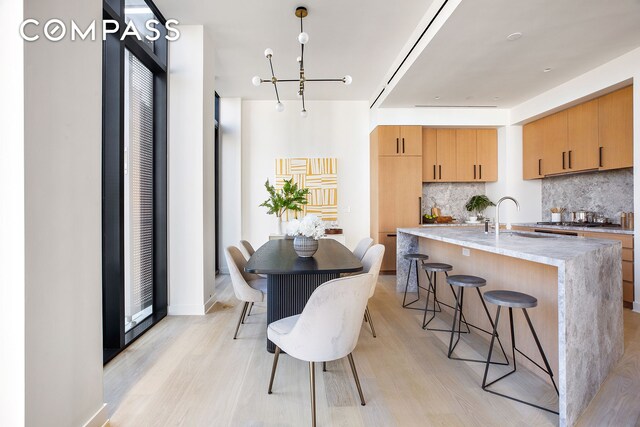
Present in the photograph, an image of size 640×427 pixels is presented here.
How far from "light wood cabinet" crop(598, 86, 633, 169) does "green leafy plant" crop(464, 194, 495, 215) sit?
1.80m

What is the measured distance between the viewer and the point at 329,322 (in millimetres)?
1529

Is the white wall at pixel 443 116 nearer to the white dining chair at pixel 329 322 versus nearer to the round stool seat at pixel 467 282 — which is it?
the round stool seat at pixel 467 282

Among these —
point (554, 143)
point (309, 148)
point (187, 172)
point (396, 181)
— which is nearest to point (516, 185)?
point (554, 143)

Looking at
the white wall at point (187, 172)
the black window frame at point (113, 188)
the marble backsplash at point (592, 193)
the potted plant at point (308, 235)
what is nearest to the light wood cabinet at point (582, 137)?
the marble backsplash at point (592, 193)

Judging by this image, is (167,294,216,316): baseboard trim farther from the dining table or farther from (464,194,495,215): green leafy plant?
(464,194,495,215): green leafy plant

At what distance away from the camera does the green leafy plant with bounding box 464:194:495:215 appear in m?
5.61

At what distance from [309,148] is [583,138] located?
13.9ft

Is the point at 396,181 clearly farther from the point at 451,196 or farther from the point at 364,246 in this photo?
the point at 364,246

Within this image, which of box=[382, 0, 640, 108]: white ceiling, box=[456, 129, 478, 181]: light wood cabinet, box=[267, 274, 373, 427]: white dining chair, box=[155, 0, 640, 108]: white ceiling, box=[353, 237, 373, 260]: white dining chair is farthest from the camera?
box=[456, 129, 478, 181]: light wood cabinet

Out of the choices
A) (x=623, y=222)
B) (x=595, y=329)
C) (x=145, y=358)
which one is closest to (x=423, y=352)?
(x=595, y=329)

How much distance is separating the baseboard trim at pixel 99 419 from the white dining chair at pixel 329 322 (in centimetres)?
101

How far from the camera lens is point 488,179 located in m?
5.57
